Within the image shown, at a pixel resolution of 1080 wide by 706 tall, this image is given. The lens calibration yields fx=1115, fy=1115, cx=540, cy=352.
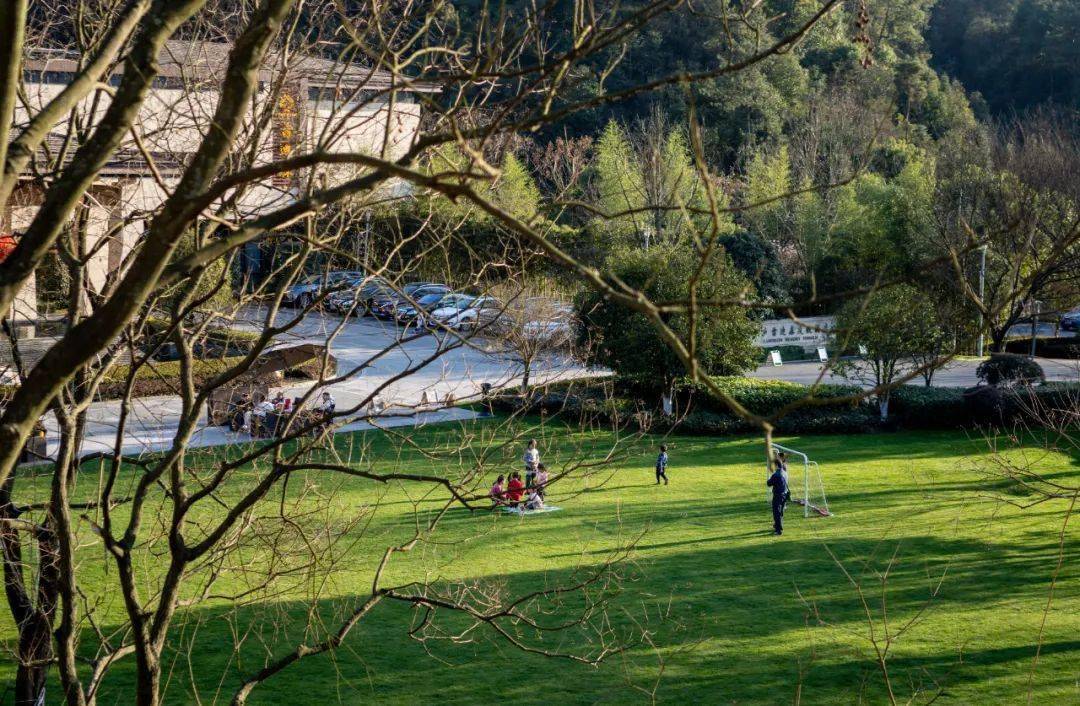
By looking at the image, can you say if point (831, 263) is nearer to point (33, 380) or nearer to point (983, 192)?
point (983, 192)

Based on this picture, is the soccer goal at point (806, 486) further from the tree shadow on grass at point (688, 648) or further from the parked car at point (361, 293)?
the parked car at point (361, 293)

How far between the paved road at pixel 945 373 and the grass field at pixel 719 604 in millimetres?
8387

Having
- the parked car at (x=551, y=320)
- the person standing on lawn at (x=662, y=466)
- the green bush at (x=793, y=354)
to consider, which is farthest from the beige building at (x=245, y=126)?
the green bush at (x=793, y=354)

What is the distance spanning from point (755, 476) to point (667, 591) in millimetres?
7186

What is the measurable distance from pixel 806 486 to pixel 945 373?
565 inches

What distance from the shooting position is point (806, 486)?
18.4 meters

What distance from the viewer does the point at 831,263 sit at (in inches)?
1550

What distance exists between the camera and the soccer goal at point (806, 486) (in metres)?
18.5

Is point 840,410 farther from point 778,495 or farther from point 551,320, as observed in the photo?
point 778,495

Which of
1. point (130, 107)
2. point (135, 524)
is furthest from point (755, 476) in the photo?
point (130, 107)

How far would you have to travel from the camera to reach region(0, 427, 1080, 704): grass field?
11242 mm

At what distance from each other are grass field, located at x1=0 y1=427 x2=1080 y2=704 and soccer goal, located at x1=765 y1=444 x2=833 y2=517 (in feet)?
0.88

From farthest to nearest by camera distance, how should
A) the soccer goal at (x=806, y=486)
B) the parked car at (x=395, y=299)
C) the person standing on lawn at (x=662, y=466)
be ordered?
1. the person standing on lawn at (x=662, y=466)
2. the soccer goal at (x=806, y=486)
3. the parked car at (x=395, y=299)

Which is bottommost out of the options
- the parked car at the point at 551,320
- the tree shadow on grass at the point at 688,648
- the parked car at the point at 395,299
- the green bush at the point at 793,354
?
the tree shadow on grass at the point at 688,648
